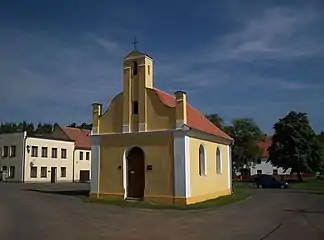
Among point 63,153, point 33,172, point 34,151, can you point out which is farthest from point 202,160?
point 63,153

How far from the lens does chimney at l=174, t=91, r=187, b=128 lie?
25094 millimetres

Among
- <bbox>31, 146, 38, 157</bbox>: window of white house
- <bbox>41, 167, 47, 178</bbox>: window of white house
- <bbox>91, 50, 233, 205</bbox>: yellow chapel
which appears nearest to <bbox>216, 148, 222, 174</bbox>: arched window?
<bbox>91, 50, 233, 205</bbox>: yellow chapel

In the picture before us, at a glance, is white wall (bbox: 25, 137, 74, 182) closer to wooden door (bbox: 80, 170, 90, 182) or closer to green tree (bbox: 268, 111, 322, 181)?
wooden door (bbox: 80, 170, 90, 182)

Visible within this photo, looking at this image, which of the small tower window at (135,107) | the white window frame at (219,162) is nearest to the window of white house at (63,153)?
the white window frame at (219,162)

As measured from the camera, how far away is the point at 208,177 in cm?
2866

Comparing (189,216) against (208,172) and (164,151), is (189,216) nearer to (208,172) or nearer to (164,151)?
(164,151)

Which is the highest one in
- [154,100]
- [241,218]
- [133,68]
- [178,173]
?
[133,68]

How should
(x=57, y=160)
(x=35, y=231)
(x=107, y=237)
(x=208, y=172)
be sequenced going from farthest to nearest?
(x=57, y=160), (x=208, y=172), (x=35, y=231), (x=107, y=237)

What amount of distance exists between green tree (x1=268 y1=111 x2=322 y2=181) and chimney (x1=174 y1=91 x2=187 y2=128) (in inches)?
1554

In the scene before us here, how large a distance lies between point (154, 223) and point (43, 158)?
49953mm

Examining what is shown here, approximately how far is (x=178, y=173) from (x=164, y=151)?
1639mm

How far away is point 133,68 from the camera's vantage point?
27812 mm

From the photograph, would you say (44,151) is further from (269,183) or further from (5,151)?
(269,183)

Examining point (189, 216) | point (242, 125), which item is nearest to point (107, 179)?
point (189, 216)
